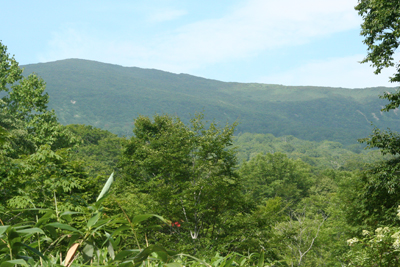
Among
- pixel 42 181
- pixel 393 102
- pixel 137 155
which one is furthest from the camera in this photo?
pixel 137 155

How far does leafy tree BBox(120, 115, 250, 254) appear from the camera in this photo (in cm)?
1385

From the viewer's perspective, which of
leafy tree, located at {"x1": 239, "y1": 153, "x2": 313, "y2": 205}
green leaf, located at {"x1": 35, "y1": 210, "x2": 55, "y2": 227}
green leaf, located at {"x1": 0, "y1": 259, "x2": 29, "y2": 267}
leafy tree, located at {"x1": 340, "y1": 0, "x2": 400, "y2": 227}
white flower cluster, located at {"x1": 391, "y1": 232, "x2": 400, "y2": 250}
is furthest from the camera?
leafy tree, located at {"x1": 239, "y1": 153, "x2": 313, "y2": 205}

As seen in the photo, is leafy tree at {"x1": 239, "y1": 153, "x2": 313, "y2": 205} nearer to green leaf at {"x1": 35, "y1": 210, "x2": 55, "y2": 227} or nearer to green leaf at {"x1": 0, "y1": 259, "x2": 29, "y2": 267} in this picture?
green leaf at {"x1": 35, "y1": 210, "x2": 55, "y2": 227}

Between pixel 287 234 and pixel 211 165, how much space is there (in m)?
4.40

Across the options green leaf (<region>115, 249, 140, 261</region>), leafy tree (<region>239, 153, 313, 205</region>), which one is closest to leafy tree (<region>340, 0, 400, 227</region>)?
green leaf (<region>115, 249, 140, 261</region>)

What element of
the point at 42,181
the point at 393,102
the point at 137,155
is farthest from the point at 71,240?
the point at 137,155

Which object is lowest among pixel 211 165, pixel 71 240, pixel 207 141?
pixel 211 165

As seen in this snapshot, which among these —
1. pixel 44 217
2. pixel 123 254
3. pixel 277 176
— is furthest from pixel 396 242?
pixel 277 176

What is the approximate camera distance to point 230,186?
1513 centimetres

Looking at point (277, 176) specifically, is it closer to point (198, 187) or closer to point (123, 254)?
point (198, 187)

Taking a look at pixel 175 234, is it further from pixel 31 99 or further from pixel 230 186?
pixel 31 99

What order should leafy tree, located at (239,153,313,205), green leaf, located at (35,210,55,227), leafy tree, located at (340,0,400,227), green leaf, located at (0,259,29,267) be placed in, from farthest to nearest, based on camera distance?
leafy tree, located at (239,153,313,205)
leafy tree, located at (340,0,400,227)
green leaf, located at (35,210,55,227)
green leaf, located at (0,259,29,267)

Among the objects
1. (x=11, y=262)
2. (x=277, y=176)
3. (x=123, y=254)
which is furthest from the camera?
(x=277, y=176)

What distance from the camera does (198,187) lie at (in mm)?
13938
